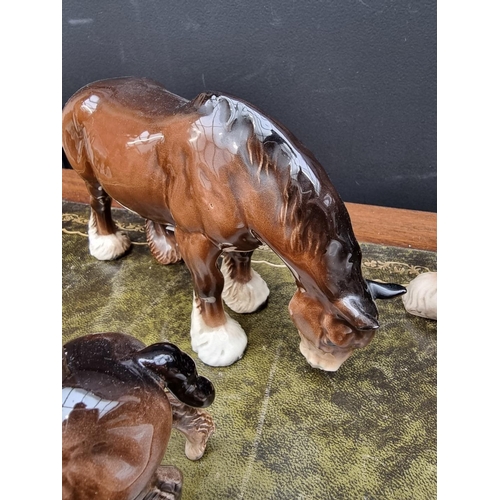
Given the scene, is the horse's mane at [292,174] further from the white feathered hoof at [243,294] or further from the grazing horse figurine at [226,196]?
the white feathered hoof at [243,294]

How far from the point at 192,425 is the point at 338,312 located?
0.24 m

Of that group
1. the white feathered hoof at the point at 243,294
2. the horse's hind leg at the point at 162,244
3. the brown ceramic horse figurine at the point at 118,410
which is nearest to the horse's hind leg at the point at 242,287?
the white feathered hoof at the point at 243,294

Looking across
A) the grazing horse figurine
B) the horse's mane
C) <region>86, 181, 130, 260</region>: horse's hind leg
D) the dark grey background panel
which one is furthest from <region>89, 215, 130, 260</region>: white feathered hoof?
the horse's mane

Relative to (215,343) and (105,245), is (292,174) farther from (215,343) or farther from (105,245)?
(105,245)

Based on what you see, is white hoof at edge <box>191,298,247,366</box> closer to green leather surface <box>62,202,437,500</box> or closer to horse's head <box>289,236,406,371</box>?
green leather surface <box>62,202,437,500</box>

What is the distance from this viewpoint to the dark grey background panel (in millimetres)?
1133

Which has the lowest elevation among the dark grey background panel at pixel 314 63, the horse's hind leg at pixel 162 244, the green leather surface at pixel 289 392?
the green leather surface at pixel 289 392

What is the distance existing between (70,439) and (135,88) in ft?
1.91

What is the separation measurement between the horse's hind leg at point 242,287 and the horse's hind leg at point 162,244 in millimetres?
151

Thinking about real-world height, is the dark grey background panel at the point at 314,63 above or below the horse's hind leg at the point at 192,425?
above

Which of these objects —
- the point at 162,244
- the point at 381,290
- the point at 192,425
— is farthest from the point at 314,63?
the point at 192,425

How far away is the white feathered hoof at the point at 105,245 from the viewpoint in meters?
1.14

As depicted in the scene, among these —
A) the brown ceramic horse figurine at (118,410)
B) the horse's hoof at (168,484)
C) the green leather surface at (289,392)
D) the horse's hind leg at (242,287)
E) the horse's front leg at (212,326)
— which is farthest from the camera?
the horse's hind leg at (242,287)

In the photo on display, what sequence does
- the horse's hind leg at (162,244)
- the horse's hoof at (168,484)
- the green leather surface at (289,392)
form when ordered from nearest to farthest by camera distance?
the horse's hoof at (168,484), the green leather surface at (289,392), the horse's hind leg at (162,244)
